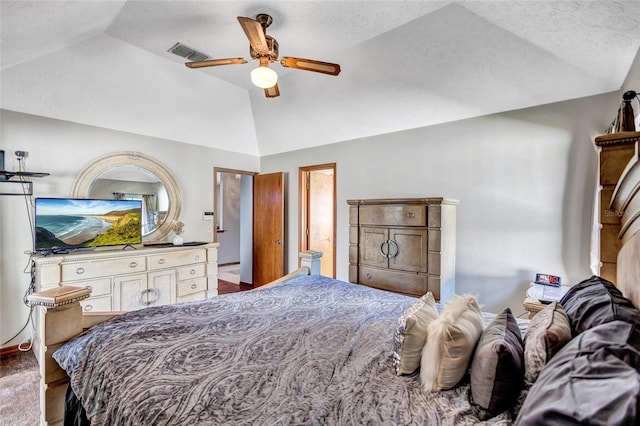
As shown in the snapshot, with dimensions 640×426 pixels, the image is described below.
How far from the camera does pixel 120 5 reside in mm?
2236

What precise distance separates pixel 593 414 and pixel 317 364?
2.76 feet

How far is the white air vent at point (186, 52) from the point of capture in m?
2.92

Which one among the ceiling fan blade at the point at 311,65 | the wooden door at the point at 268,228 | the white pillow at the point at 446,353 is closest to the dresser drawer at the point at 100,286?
the wooden door at the point at 268,228

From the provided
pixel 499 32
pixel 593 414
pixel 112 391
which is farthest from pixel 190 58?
pixel 593 414

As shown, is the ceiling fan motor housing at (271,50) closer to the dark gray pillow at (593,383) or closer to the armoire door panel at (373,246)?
the armoire door panel at (373,246)

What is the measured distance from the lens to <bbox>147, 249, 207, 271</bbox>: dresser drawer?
3.52 meters

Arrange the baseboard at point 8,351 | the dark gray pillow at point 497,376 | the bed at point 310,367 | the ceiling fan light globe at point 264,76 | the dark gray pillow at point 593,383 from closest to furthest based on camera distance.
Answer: the dark gray pillow at point 593,383 → the bed at point 310,367 → the dark gray pillow at point 497,376 → the ceiling fan light globe at point 264,76 → the baseboard at point 8,351

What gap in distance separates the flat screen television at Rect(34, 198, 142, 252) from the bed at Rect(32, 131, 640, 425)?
2071 millimetres

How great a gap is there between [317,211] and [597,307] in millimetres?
4243

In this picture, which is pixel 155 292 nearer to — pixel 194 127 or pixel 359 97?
pixel 194 127

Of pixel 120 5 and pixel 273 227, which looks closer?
pixel 120 5

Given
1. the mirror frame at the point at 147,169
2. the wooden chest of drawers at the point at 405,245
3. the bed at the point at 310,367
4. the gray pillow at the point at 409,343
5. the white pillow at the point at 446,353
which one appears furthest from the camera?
the mirror frame at the point at 147,169

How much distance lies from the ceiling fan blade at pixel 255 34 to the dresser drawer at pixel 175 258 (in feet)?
8.86

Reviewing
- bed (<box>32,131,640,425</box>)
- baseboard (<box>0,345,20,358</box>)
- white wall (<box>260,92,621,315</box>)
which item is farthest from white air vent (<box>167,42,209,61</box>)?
baseboard (<box>0,345,20,358</box>)
